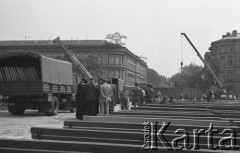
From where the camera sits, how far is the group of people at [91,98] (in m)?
18.0

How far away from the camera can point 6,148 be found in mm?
4730

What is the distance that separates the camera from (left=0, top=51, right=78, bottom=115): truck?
21344 millimetres

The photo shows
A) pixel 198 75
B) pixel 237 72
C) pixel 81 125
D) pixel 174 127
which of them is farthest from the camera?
pixel 237 72

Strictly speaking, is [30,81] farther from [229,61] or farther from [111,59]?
[229,61]

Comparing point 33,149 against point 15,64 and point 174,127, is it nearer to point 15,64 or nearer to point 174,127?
point 174,127

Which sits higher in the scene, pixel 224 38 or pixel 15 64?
pixel 224 38

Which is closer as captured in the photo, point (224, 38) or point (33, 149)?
point (33, 149)

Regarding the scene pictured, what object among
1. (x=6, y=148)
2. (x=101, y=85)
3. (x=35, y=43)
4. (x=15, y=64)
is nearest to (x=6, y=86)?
(x=15, y=64)

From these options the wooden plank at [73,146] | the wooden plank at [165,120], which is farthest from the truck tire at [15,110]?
the wooden plank at [73,146]

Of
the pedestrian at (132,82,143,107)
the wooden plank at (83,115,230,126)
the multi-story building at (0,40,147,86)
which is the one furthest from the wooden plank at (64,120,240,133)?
the multi-story building at (0,40,147,86)

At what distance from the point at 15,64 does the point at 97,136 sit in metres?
19.4

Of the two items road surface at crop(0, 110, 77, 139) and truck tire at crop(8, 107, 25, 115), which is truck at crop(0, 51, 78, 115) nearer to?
truck tire at crop(8, 107, 25, 115)

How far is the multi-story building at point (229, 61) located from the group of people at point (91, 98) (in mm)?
97082

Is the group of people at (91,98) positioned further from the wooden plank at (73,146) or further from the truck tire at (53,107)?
the wooden plank at (73,146)
